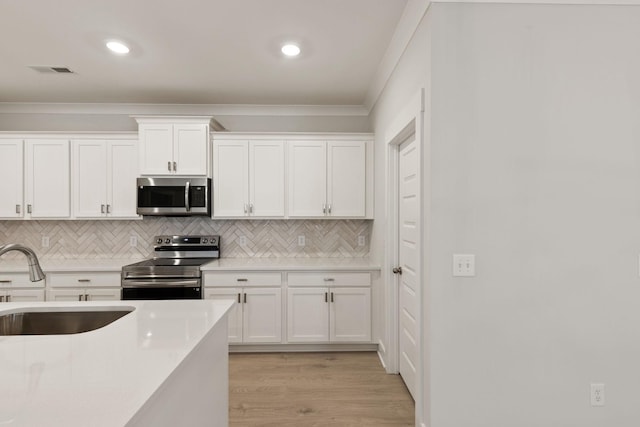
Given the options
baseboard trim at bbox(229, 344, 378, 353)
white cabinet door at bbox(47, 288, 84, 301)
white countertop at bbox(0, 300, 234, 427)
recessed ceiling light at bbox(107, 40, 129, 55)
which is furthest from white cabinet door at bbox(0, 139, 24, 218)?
white countertop at bbox(0, 300, 234, 427)

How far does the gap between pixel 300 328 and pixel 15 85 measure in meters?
3.61

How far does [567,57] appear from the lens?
2061mm

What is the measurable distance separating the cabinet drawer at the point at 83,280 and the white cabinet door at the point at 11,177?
903 millimetres

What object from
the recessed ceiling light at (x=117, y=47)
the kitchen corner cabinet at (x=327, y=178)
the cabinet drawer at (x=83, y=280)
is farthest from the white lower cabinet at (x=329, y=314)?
the recessed ceiling light at (x=117, y=47)

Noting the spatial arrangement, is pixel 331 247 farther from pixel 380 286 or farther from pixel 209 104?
pixel 209 104

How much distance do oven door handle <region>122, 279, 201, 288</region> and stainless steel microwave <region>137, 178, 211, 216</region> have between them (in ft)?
2.31

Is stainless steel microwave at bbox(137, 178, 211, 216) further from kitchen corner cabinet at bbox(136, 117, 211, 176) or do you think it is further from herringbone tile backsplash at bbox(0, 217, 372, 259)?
herringbone tile backsplash at bbox(0, 217, 372, 259)

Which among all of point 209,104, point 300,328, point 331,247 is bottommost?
point 300,328

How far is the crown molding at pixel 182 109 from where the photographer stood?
4.34 meters

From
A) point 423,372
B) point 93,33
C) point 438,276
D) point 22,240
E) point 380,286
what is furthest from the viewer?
point 22,240

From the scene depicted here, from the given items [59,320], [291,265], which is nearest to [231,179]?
[291,265]

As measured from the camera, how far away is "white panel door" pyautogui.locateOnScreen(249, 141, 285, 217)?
4.10 metres

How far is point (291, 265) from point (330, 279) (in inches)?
16.0

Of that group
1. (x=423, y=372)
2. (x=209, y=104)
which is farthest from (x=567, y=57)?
(x=209, y=104)
